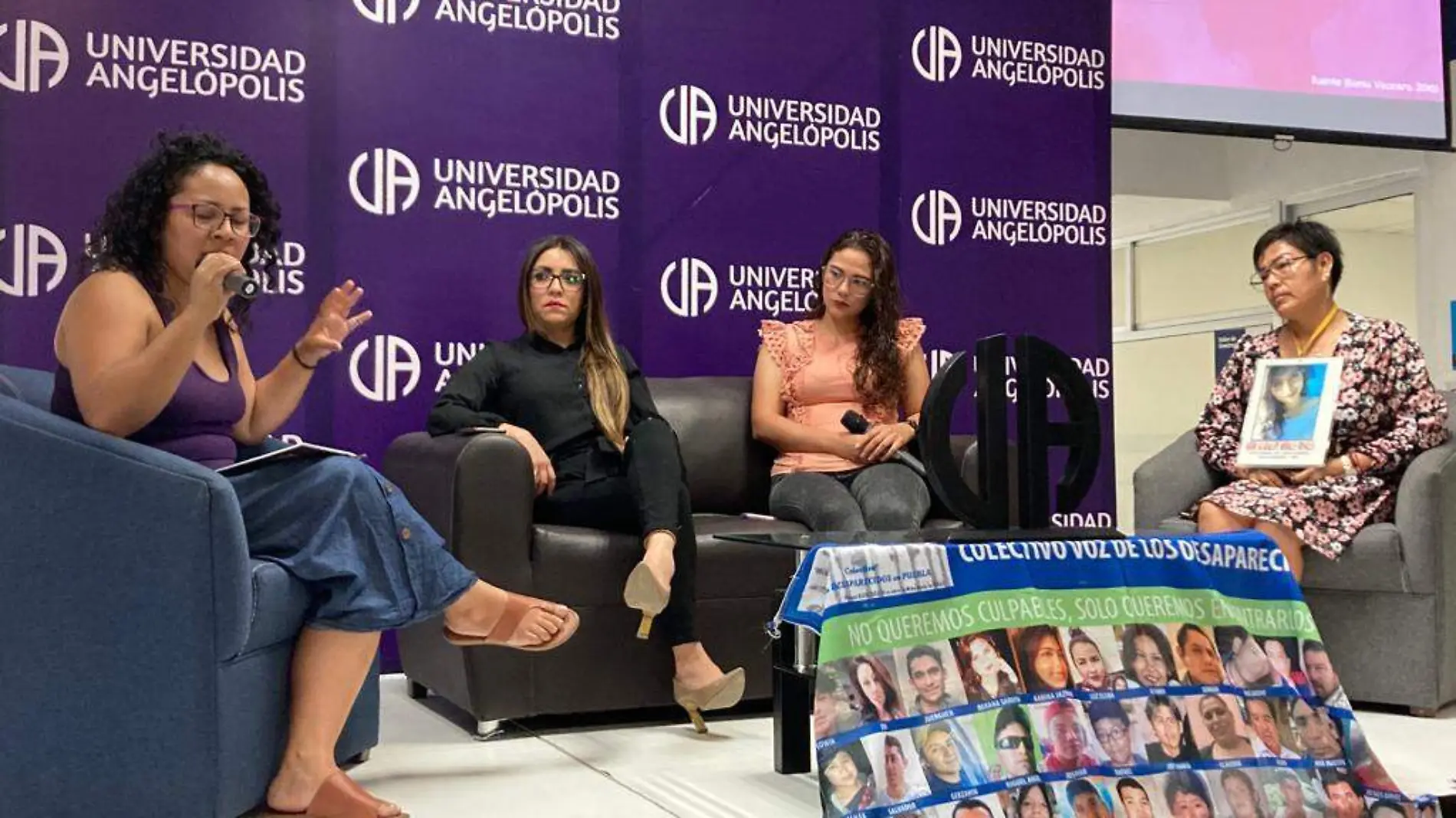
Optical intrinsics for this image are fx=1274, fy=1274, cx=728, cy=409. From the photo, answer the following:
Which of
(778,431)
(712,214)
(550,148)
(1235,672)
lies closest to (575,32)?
(550,148)

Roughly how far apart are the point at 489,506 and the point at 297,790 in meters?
0.82

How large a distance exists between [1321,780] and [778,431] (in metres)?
1.82

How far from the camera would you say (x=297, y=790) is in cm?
212

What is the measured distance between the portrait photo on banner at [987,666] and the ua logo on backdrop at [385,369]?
2367 millimetres

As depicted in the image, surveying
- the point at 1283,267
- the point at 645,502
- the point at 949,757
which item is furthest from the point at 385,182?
the point at 949,757

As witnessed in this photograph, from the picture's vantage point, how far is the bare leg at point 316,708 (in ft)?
6.98

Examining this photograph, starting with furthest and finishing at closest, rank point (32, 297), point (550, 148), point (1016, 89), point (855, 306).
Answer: point (1016, 89) → point (550, 148) → point (855, 306) → point (32, 297)

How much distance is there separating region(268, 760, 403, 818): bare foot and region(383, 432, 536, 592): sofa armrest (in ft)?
2.32

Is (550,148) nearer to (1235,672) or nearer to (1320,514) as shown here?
(1320,514)

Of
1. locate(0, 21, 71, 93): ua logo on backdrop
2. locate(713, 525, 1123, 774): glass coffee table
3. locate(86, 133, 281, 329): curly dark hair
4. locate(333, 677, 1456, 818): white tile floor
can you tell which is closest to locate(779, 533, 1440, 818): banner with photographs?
locate(713, 525, 1123, 774): glass coffee table

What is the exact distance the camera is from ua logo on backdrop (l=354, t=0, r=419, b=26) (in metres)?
3.80

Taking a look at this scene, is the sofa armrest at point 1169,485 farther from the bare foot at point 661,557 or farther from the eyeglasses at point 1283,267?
the bare foot at point 661,557

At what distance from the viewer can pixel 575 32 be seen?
4.05m

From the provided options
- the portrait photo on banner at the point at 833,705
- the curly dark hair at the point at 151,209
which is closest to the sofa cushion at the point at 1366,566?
the portrait photo on banner at the point at 833,705
